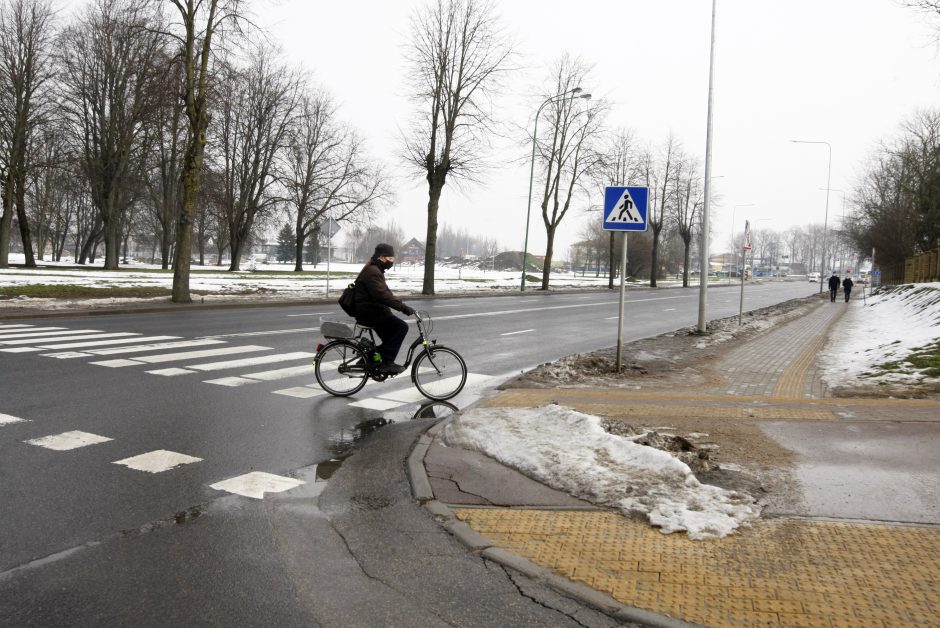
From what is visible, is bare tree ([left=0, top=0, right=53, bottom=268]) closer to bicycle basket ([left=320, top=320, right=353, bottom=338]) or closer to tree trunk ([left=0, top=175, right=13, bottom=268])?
tree trunk ([left=0, top=175, right=13, bottom=268])

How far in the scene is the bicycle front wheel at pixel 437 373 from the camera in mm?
8312

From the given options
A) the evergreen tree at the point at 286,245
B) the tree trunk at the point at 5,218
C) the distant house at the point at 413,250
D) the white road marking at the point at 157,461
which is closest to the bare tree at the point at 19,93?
the tree trunk at the point at 5,218

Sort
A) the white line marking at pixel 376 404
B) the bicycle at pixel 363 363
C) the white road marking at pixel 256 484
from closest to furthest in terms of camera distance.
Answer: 1. the white road marking at pixel 256 484
2. the white line marking at pixel 376 404
3. the bicycle at pixel 363 363

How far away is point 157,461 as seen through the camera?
5297 millimetres

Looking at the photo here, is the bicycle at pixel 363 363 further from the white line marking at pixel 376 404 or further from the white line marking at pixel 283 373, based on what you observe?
the white line marking at pixel 283 373

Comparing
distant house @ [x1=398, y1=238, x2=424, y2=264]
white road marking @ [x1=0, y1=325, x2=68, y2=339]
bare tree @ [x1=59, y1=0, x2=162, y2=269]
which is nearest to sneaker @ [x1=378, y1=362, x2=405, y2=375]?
white road marking @ [x1=0, y1=325, x2=68, y2=339]

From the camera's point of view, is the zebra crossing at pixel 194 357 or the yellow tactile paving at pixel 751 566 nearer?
the yellow tactile paving at pixel 751 566

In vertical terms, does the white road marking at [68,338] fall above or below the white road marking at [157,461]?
above

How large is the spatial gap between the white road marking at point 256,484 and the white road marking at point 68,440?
167 centimetres

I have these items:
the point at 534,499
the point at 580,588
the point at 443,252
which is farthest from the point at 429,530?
the point at 443,252

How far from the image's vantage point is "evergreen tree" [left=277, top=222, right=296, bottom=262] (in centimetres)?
9975

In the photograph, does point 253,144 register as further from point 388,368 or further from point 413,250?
point 413,250

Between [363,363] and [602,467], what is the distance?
406cm

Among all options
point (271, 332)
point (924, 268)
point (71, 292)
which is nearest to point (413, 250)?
point (924, 268)
